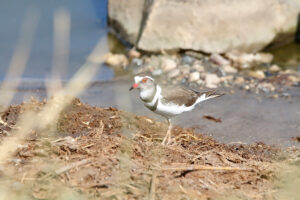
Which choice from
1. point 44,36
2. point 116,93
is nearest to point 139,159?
point 116,93

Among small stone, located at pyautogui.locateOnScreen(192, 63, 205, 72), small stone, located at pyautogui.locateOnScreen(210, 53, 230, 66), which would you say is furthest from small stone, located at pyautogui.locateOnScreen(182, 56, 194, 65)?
small stone, located at pyautogui.locateOnScreen(210, 53, 230, 66)

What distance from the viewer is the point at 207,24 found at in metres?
8.34

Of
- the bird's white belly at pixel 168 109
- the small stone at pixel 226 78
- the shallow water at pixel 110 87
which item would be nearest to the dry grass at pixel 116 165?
the bird's white belly at pixel 168 109

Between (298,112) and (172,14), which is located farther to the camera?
(172,14)

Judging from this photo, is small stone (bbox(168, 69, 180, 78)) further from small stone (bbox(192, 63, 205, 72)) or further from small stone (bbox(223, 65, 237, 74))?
small stone (bbox(223, 65, 237, 74))

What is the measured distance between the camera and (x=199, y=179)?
153 inches

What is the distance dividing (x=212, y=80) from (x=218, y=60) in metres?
0.67

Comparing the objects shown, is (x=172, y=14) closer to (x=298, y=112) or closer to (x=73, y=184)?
(x=298, y=112)

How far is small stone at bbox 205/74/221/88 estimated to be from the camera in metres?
7.51

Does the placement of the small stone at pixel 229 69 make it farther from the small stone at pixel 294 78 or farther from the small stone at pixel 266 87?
the small stone at pixel 294 78

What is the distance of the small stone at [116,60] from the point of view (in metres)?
8.26

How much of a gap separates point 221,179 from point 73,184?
1.09 metres

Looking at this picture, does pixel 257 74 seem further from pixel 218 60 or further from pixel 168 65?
pixel 168 65

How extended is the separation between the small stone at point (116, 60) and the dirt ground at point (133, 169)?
132 inches
